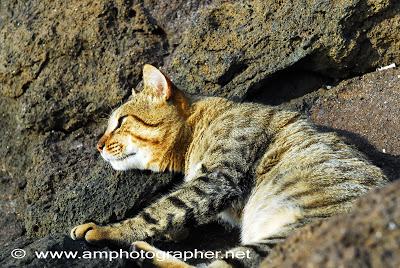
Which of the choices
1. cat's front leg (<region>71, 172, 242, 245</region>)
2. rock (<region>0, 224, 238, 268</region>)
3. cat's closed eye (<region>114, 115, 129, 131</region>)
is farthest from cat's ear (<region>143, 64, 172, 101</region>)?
rock (<region>0, 224, 238, 268</region>)

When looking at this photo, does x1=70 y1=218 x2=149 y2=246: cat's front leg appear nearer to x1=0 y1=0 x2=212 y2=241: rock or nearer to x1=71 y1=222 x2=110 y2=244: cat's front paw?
x1=71 y1=222 x2=110 y2=244: cat's front paw

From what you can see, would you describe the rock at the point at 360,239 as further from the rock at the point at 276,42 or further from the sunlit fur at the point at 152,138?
the rock at the point at 276,42

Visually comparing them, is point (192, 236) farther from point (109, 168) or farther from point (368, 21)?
point (368, 21)

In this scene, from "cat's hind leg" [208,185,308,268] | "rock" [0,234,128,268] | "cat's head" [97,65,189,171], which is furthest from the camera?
"cat's head" [97,65,189,171]

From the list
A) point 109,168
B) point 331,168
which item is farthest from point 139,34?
point 331,168

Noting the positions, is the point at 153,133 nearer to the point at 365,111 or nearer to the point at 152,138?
the point at 152,138
